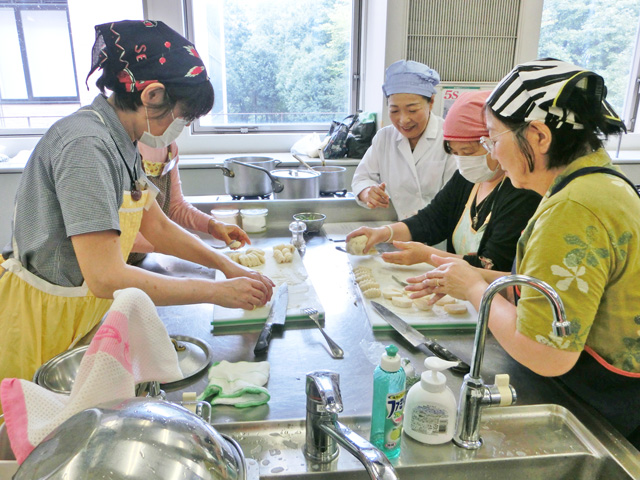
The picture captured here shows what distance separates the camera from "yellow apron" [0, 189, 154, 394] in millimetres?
1346

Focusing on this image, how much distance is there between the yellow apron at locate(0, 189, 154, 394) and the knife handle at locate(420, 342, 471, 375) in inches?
37.8

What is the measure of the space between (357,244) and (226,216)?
720 millimetres

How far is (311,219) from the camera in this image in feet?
7.68

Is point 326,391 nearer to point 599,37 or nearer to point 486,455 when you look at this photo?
point 486,455

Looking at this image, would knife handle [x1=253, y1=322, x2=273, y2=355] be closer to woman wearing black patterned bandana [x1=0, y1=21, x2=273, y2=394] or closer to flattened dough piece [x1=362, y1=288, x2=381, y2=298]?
woman wearing black patterned bandana [x1=0, y1=21, x2=273, y2=394]

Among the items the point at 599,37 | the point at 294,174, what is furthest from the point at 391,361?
the point at 599,37

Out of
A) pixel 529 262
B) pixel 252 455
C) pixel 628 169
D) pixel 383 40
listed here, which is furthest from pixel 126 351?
pixel 628 169

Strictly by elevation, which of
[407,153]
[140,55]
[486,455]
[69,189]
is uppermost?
[140,55]

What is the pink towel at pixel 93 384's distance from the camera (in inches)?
26.4

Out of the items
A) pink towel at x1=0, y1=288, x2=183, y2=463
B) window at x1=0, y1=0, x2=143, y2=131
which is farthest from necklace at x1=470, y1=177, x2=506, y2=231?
window at x1=0, y1=0, x2=143, y2=131

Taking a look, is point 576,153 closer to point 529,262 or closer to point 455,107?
point 529,262

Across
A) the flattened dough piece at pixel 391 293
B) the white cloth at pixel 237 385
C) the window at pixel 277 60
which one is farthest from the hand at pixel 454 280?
the window at pixel 277 60

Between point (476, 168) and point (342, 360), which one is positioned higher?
point (476, 168)

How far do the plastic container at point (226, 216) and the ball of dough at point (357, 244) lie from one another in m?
0.66
